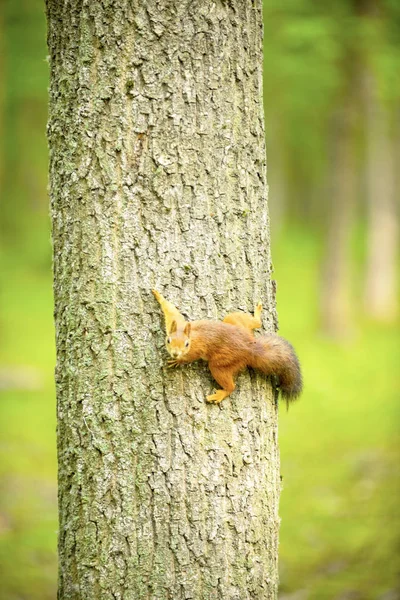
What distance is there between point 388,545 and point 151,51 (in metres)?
4.33

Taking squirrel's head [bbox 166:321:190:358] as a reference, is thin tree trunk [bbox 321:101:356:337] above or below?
above

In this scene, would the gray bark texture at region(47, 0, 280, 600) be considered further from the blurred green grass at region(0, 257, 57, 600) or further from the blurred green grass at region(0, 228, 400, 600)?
the blurred green grass at region(0, 228, 400, 600)

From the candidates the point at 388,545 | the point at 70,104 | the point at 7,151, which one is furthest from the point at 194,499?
the point at 7,151

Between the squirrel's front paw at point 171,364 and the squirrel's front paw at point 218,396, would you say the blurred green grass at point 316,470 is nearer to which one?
the squirrel's front paw at point 218,396

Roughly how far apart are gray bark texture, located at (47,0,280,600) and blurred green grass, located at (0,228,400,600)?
2.50 meters

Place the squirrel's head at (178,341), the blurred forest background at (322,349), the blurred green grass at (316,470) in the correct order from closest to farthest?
the squirrel's head at (178,341), the blurred green grass at (316,470), the blurred forest background at (322,349)

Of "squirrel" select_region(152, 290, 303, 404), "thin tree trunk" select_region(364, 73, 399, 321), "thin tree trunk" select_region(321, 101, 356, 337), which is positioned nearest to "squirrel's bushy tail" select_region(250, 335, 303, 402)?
"squirrel" select_region(152, 290, 303, 404)

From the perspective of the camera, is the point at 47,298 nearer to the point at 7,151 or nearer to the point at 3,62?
the point at 7,151

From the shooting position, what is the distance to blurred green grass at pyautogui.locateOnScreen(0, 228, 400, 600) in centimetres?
459

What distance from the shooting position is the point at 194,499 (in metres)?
2.22

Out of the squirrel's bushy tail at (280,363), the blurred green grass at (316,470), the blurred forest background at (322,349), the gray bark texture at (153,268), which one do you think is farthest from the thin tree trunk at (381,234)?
the gray bark texture at (153,268)

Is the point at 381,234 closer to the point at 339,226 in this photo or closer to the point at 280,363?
the point at 339,226

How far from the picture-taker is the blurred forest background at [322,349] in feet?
16.0

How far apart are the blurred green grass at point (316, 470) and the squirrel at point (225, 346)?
2.79 meters
